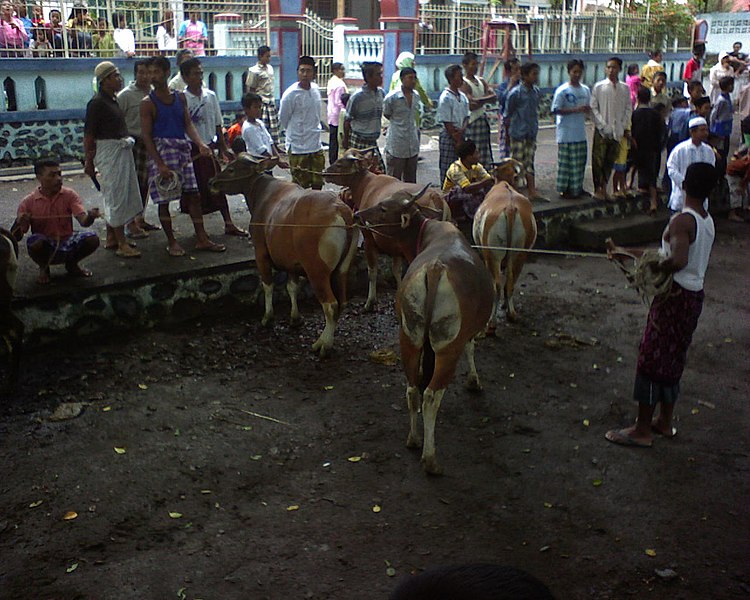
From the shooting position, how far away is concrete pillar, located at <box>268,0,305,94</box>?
16578mm

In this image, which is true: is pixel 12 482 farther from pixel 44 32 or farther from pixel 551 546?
pixel 44 32

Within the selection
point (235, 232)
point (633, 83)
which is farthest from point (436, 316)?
point (633, 83)

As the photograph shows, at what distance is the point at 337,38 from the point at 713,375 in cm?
1494

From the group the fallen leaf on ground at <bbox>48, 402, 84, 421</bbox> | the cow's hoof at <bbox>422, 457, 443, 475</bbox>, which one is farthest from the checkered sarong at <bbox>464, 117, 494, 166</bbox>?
the fallen leaf on ground at <bbox>48, 402, 84, 421</bbox>

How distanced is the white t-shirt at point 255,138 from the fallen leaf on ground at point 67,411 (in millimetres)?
3793

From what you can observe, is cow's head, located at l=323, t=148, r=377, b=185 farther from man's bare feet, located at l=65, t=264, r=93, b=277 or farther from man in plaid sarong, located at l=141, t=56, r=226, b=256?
man's bare feet, located at l=65, t=264, r=93, b=277

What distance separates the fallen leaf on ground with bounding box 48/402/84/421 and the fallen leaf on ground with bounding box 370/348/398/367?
7.91ft

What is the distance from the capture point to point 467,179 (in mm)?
8344

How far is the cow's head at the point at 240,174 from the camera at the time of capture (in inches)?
289

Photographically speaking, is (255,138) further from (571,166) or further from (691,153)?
(691,153)

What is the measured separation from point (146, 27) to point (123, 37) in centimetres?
65

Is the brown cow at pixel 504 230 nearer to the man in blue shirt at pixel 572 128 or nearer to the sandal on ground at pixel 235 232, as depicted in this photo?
the sandal on ground at pixel 235 232

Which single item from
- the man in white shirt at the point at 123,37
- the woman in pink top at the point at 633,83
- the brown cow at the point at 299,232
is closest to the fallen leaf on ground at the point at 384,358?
the brown cow at the point at 299,232

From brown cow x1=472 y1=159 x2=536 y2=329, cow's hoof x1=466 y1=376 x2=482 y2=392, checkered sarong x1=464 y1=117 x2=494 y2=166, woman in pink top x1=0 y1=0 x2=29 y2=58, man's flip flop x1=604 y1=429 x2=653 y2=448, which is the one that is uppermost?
woman in pink top x1=0 y1=0 x2=29 y2=58
